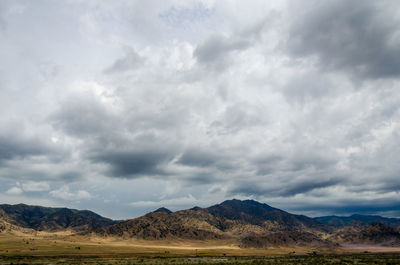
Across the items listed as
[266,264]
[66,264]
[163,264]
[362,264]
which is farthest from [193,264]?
[362,264]

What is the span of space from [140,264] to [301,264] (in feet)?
163

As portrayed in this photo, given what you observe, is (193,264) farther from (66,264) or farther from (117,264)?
(66,264)

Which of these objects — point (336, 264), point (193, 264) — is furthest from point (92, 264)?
point (336, 264)

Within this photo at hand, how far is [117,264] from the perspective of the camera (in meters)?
95.2

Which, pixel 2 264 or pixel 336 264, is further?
pixel 336 264

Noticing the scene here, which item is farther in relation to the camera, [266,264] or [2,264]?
[266,264]

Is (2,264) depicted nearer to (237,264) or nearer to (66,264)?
(66,264)

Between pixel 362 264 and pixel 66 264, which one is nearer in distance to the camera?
pixel 66 264

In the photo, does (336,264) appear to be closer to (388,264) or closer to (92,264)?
(388,264)

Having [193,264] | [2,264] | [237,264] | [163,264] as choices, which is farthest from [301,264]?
[2,264]

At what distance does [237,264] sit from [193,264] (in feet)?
44.3

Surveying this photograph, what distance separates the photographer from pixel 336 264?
9956 centimetres

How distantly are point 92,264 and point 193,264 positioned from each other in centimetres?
3000

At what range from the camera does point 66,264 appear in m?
93.3
